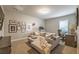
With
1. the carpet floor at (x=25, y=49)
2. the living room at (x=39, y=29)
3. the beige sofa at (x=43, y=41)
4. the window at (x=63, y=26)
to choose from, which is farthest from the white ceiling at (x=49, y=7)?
the carpet floor at (x=25, y=49)

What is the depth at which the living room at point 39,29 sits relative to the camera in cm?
169

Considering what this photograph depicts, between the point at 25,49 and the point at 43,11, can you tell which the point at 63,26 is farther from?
the point at 25,49

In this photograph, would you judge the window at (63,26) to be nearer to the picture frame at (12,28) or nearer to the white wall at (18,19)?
the white wall at (18,19)

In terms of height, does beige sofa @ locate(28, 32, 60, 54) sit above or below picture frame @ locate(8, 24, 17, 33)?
below

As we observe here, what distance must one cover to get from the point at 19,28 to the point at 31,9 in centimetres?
43

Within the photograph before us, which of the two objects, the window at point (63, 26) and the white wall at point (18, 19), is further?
the window at point (63, 26)

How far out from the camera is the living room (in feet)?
5.55

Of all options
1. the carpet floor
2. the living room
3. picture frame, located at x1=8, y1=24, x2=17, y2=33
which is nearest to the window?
the living room

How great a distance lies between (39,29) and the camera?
1.81m

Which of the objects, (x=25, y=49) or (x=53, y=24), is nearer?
(x=25, y=49)

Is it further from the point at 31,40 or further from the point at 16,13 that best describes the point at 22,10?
the point at 31,40

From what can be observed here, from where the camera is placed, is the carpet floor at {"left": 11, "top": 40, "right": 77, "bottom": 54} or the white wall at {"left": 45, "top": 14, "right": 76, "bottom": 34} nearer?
the carpet floor at {"left": 11, "top": 40, "right": 77, "bottom": 54}

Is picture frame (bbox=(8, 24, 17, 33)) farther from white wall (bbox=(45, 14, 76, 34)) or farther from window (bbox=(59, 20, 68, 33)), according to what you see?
window (bbox=(59, 20, 68, 33))

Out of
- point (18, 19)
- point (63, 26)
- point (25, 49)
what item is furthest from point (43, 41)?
point (18, 19)
